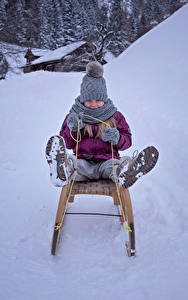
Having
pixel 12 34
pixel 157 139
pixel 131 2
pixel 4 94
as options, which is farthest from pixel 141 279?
pixel 131 2

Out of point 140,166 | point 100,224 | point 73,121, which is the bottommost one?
point 100,224

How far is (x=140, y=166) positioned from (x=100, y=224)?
2.31 ft

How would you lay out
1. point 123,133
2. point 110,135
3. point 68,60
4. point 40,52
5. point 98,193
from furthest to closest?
point 40,52 < point 68,60 < point 123,133 < point 110,135 < point 98,193

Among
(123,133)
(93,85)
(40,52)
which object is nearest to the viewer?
(93,85)

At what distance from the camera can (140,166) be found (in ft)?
3.94

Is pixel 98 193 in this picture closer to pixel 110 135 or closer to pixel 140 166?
pixel 140 166

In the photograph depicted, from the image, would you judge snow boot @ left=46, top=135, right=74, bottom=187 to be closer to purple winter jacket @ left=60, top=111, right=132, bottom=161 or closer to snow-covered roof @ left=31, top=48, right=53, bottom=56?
purple winter jacket @ left=60, top=111, right=132, bottom=161

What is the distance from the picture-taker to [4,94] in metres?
5.51

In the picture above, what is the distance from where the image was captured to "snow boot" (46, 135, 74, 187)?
1.26m

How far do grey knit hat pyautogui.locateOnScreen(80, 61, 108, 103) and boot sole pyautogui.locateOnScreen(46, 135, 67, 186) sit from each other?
58 cm

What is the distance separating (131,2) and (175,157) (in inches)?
594

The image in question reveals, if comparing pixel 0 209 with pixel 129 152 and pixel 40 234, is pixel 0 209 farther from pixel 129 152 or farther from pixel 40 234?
pixel 129 152

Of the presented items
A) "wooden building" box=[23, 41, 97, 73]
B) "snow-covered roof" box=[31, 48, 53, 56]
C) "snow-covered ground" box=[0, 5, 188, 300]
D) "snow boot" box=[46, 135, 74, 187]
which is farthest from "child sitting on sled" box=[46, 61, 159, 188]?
"snow-covered roof" box=[31, 48, 53, 56]

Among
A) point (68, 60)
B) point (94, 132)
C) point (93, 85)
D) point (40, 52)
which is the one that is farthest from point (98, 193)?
point (40, 52)
